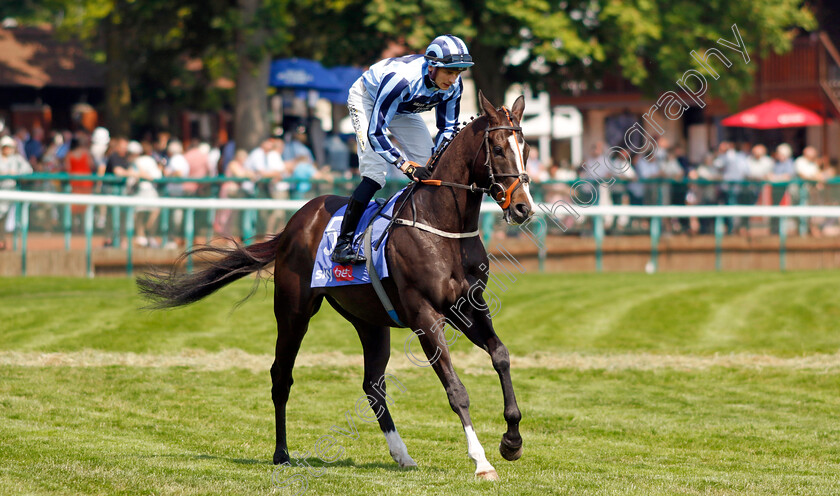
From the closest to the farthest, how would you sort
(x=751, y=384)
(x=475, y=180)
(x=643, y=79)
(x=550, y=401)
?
1. (x=475, y=180)
2. (x=550, y=401)
3. (x=751, y=384)
4. (x=643, y=79)

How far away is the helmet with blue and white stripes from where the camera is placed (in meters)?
6.87

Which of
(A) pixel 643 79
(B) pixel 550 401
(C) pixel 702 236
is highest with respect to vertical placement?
(A) pixel 643 79

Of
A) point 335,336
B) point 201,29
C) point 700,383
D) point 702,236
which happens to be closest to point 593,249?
point 702,236

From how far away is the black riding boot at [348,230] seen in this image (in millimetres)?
7368

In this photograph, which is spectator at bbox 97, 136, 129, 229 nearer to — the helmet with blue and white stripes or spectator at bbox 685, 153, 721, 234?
spectator at bbox 685, 153, 721, 234

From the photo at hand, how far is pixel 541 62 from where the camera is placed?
2420cm

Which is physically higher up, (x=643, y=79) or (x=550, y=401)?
(x=643, y=79)

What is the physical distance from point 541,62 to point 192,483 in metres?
19.0

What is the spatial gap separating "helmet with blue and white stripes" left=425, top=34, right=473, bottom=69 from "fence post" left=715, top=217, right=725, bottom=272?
12.6 metres

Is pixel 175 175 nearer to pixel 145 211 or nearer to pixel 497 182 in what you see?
pixel 145 211

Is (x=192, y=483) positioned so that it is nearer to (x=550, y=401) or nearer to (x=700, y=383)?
(x=550, y=401)

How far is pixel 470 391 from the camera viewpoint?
10.3 meters

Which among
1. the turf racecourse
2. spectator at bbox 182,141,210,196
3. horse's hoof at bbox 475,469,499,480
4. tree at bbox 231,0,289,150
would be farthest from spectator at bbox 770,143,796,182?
horse's hoof at bbox 475,469,499,480

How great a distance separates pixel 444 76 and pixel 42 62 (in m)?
26.9
